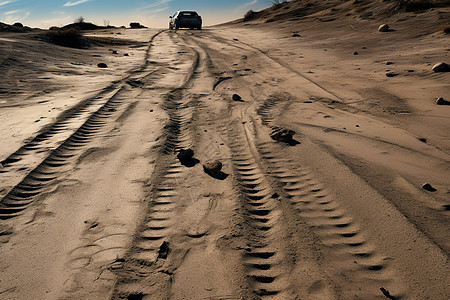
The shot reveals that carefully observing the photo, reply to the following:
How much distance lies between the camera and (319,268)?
205cm

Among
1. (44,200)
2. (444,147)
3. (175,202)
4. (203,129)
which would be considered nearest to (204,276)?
(175,202)

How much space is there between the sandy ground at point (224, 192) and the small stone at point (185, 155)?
0.08 metres

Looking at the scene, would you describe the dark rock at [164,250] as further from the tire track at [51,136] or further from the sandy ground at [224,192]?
the tire track at [51,136]

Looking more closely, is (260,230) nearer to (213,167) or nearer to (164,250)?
(164,250)

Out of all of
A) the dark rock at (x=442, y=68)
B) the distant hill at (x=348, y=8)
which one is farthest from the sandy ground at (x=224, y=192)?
the distant hill at (x=348, y=8)

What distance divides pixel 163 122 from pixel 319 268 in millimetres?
2987

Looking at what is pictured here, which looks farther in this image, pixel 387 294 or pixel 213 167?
pixel 213 167

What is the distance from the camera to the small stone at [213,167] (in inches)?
126

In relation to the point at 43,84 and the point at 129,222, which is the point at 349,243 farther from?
the point at 43,84

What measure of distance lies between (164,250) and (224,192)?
834 millimetres

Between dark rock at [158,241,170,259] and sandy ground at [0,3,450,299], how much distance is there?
0.01 m

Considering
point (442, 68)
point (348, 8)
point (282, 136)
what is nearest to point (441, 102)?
point (442, 68)

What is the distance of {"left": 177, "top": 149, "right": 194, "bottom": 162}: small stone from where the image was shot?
11.3ft

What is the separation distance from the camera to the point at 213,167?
321 centimetres
